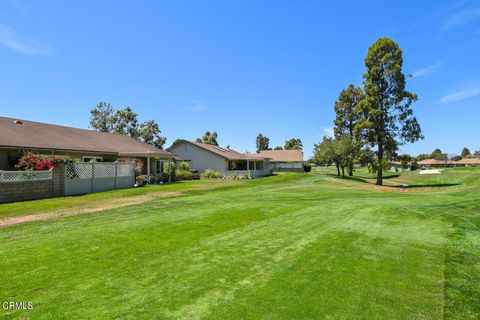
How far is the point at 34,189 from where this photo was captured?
14719mm

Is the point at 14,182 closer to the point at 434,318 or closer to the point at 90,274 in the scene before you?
the point at 90,274

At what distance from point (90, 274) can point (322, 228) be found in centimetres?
572

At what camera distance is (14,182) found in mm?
13844

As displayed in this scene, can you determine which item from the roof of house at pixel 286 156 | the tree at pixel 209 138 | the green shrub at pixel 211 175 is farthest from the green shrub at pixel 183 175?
the tree at pixel 209 138

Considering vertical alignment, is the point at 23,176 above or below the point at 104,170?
below

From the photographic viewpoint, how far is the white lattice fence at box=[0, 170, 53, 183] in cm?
1349

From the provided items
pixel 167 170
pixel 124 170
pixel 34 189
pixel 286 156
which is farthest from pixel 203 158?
pixel 286 156

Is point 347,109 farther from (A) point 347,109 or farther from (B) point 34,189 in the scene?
(B) point 34,189

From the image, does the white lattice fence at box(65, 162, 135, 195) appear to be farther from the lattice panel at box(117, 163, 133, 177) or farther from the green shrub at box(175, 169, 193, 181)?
the green shrub at box(175, 169, 193, 181)

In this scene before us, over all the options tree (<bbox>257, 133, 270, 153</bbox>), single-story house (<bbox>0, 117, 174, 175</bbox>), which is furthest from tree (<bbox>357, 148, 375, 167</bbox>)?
tree (<bbox>257, 133, 270, 153</bbox>)

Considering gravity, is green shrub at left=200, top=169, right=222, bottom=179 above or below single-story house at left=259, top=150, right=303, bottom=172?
below

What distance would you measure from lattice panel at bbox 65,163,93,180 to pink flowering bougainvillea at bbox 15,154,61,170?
0.69 metres

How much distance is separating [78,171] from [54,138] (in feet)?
28.2

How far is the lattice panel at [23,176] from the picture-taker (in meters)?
13.5
